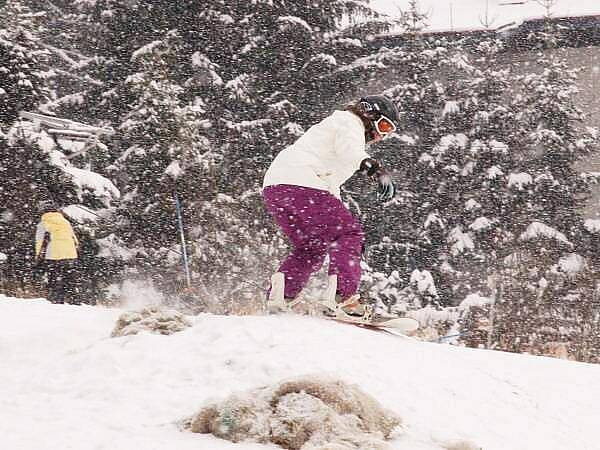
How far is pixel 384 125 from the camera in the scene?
476 cm

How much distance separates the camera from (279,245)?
13.5 m

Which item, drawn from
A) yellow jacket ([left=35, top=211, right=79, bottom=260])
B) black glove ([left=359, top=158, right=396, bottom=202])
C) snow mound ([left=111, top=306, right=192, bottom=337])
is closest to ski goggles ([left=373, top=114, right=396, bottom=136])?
black glove ([left=359, top=158, right=396, bottom=202])

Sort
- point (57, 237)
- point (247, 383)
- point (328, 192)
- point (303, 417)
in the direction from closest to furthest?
point (303, 417) < point (247, 383) < point (328, 192) < point (57, 237)

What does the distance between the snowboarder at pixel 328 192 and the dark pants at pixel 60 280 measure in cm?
762

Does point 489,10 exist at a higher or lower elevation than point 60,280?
higher

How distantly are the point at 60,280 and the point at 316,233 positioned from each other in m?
7.91

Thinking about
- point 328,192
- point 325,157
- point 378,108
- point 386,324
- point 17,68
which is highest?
point 17,68

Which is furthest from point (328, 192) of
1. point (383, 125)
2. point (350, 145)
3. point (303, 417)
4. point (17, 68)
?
point (17, 68)

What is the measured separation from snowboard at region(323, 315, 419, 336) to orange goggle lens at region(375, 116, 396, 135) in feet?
4.15

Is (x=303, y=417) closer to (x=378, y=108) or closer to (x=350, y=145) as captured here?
(x=350, y=145)

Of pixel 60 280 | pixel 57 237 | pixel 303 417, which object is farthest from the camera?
pixel 60 280

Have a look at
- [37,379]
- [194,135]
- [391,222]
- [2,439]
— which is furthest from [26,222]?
[2,439]

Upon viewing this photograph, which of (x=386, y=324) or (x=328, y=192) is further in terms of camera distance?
(x=386, y=324)

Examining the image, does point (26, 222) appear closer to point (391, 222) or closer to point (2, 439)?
Result: point (391, 222)
